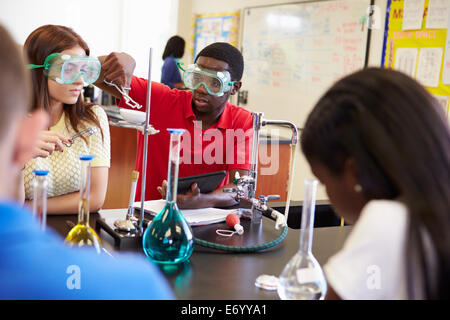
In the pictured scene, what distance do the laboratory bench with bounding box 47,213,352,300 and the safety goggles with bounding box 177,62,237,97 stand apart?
52 centimetres

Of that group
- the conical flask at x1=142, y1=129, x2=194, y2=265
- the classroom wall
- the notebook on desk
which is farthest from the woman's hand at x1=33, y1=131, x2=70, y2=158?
the classroom wall

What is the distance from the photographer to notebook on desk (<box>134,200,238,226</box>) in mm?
1504

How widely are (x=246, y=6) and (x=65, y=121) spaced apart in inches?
144

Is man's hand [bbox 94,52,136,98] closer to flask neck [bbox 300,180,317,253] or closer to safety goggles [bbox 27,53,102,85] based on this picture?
safety goggles [bbox 27,53,102,85]

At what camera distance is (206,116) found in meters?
2.22

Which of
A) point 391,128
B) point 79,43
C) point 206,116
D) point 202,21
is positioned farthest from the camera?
point 202,21

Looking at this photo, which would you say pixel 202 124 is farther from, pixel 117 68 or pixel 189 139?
pixel 117 68

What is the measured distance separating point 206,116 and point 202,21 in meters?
3.95

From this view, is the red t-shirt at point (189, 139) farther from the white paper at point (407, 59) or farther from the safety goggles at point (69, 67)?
the white paper at point (407, 59)

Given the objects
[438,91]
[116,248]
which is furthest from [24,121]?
[438,91]

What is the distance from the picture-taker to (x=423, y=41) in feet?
10.8

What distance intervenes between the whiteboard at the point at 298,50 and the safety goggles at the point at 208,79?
231 centimetres

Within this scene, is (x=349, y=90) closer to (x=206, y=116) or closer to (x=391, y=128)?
(x=391, y=128)

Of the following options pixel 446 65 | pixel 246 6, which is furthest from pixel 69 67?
pixel 246 6
